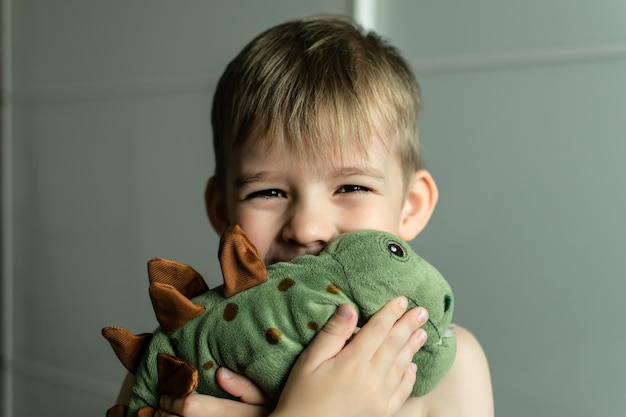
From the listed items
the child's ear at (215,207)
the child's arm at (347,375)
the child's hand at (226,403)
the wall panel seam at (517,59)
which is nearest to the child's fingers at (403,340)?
the child's arm at (347,375)

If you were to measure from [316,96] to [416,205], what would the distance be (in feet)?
0.83

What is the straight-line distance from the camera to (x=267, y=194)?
88 cm

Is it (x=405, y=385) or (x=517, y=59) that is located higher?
(x=517, y=59)

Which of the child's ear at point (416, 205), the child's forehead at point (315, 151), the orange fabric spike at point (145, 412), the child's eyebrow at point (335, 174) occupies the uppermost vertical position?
the child's forehead at point (315, 151)

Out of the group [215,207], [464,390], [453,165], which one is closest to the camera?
[464,390]

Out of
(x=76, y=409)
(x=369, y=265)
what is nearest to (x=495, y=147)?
(x=369, y=265)

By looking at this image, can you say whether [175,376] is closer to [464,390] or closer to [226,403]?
[226,403]

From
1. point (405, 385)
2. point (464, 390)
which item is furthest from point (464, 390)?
point (405, 385)

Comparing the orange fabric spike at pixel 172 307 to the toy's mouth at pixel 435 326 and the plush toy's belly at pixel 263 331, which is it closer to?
the plush toy's belly at pixel 263 331

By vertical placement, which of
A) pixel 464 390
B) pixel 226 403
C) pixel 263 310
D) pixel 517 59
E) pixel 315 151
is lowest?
pixel 464 390

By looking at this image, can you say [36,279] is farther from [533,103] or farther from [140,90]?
[533,103]

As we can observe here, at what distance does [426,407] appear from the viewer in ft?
3.03

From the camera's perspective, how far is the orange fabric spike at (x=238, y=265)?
697 millimetres

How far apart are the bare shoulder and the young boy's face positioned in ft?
0.74
